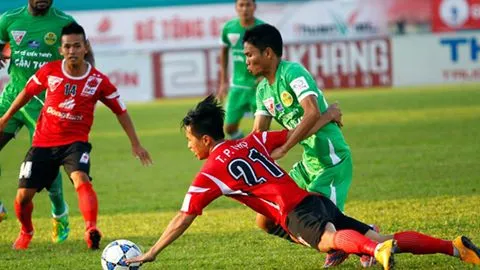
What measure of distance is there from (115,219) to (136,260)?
15.3 ft

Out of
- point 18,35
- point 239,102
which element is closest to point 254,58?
point 18,35

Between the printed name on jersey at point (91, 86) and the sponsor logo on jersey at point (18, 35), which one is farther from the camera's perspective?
the sponsor logo on jersey at point (18, 35)

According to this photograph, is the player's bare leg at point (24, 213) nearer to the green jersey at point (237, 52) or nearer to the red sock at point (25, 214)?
the red sock at point (25, 214)

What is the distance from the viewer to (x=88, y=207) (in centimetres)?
981

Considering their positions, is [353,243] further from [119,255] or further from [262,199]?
[119,255]

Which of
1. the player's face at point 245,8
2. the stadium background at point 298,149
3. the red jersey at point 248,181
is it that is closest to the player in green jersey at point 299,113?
the red jersey at point 248,181

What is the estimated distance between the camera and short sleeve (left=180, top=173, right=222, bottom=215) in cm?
754

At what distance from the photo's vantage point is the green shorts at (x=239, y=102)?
52.8 feet

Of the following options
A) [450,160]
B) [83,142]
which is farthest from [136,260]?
[450,160]

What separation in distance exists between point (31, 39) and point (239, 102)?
5305 millimetres

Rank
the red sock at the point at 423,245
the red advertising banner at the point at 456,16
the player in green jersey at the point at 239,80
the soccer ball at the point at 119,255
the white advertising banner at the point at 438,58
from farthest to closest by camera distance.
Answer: the red advertising banner at the point at 456,16, the white advertising banner at the point at 438,58, the player in green jersey at the point at 239,80, the soccer ball at the point at 119,255, the red sock at the point at 423,245

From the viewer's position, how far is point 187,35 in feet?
122

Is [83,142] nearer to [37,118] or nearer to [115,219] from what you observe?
[37,118]

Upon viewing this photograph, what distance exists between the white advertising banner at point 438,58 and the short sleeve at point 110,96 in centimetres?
2271
